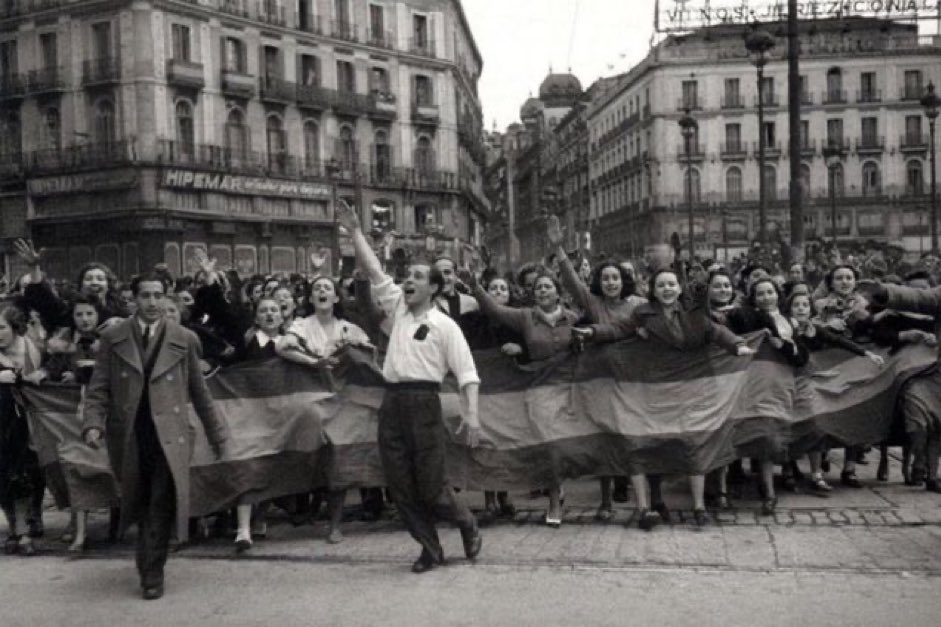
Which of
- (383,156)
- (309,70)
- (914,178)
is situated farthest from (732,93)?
(309,70)

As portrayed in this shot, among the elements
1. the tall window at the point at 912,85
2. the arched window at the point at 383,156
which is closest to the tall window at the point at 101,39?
the arched window at the point at 383,156

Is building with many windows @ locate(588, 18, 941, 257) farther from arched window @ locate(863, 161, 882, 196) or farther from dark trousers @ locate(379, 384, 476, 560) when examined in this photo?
dark trousers @ locate(379, 384, 476, 560)

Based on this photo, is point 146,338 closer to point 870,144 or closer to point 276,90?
point 276,90

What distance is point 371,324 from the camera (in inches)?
333

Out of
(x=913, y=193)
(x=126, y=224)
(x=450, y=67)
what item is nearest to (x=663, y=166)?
(x=913, y=193)

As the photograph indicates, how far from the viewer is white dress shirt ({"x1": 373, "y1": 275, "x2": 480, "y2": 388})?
6.90 meters

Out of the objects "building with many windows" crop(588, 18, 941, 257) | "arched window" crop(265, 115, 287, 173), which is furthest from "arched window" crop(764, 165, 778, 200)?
"arched window" crop(265, 115, 287, 173)

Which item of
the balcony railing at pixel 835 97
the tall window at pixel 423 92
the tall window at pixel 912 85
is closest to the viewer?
the tall window at pixel 423 92

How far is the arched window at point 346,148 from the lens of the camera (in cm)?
5047

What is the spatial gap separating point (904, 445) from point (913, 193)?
66386mm

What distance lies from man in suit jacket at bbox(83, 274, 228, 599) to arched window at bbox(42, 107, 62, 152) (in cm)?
4058

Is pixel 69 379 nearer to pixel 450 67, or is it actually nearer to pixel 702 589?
pixel 702 589

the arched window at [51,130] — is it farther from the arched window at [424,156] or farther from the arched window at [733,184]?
the arched window at [733,184]

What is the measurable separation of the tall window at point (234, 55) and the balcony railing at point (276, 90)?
110 centimetres
